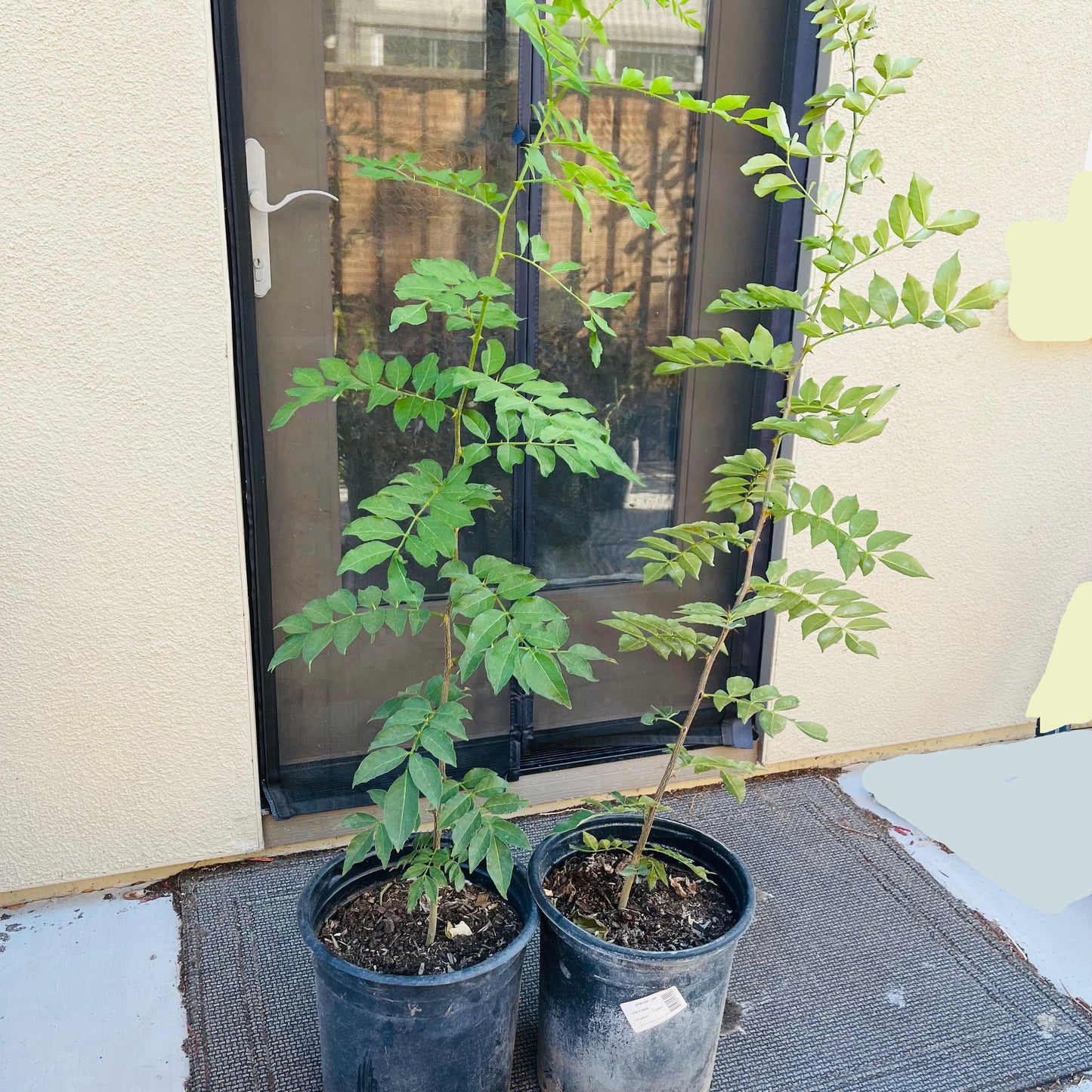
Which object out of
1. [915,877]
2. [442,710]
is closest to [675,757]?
[442,710]

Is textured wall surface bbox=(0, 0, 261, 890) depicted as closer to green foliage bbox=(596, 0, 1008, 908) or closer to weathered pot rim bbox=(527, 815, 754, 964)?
weathered pot rim bbox=(527, 815, 754, 964)

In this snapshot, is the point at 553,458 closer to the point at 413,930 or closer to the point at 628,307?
the point at 413,930

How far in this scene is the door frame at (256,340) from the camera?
5.79ft

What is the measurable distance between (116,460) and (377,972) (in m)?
1.04

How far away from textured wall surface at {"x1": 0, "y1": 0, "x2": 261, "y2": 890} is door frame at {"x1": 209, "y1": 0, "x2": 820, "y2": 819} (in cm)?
9

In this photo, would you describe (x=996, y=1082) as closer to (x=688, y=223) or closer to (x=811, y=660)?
(x=811, y=660)

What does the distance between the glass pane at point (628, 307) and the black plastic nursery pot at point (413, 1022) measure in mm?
1001

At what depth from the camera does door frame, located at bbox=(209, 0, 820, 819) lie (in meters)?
1.76

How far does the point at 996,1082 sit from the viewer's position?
5.49 ft

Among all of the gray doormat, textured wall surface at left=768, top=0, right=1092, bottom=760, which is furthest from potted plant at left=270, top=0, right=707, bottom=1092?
textured wall surface at left=768, top=0, right=1092, bottom=760

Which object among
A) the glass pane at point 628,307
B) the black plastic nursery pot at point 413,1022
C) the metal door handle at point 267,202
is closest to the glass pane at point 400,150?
the metal door handle at point 267,202
